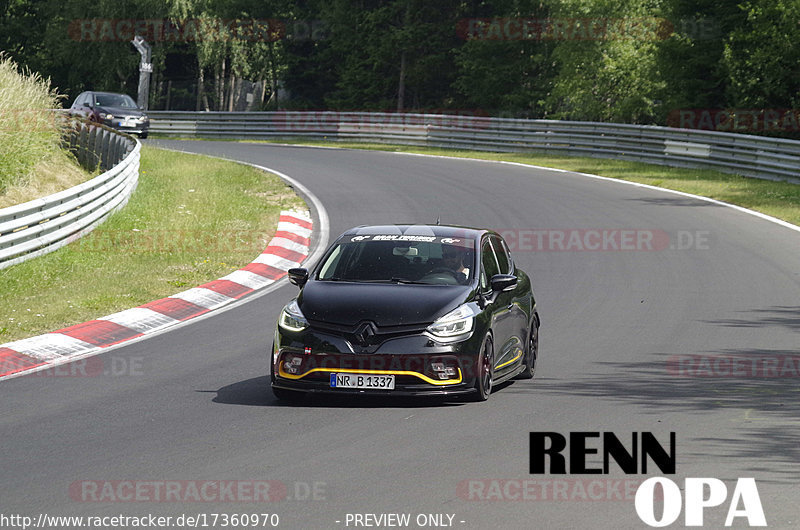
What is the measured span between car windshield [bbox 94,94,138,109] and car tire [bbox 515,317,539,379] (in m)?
33.3

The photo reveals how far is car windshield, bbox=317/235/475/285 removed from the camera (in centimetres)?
1088

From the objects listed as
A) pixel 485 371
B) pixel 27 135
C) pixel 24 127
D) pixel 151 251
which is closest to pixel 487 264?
pixel 485 371

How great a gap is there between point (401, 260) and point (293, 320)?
135cm

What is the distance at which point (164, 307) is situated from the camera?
1523 cm

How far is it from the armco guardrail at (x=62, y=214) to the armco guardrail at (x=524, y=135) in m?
15.0

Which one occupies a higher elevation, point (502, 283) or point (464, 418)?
point (502, 283)

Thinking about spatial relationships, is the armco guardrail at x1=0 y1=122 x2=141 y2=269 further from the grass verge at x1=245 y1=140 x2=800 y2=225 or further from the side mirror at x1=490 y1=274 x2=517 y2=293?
the grass verge at x1=245 y1=140 x2=800 y2=225

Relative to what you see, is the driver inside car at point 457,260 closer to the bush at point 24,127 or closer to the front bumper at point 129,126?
the bush at point 24,127

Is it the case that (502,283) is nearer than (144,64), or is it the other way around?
(502,283)

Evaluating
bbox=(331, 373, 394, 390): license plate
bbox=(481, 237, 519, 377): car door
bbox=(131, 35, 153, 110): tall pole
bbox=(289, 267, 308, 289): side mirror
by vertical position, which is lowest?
bbox=(331, 373, 394, 390): license plate

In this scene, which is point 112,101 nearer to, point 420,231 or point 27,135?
point 27,135

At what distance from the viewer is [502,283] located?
10.7 meters

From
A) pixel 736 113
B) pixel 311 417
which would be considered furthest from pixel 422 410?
pixel 736 113

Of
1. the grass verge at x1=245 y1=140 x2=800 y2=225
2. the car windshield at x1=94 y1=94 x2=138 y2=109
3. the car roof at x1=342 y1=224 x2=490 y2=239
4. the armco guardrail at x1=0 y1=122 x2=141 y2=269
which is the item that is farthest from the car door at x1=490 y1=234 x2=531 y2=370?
the car windshield at x1=94 y1=94 x2=138 y2=109
